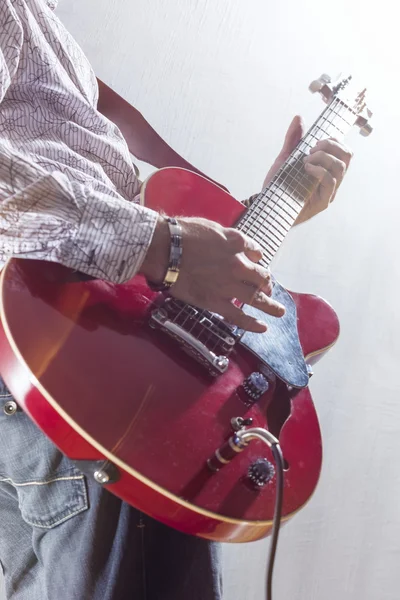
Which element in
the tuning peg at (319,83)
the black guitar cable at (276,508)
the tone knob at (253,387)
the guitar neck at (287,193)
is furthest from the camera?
the tuning peg at (319,83)

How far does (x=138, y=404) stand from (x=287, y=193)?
0.49m

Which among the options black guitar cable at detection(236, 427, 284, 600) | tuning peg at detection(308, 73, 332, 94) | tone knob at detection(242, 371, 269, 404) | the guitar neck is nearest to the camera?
black guitar cable at detection(236, 427, 284, 600)

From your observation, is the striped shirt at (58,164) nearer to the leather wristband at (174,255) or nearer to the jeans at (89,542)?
the leather wristband at (174,255)

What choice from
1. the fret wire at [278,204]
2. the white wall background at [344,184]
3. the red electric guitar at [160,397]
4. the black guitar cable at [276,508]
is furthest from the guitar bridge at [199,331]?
the white wall background at [344,184]

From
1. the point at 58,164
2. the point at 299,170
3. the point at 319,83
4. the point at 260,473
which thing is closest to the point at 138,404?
the point at 260,473

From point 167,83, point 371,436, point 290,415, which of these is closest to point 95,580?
point 290,415

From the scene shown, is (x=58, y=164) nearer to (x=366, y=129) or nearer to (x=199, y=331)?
(x=199, y=331)

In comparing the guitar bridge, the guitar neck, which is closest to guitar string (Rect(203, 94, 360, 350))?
the guitar neck

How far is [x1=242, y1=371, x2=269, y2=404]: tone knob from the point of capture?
55 centimetres

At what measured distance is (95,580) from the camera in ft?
1.59

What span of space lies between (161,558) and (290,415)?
0.22m

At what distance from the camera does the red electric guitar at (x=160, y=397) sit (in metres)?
0.44

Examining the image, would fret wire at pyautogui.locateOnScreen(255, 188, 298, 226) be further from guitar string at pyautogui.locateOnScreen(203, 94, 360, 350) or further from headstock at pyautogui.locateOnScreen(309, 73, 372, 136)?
headstock at pyautogui.locateOnScreen(309, 73, 372, 136)

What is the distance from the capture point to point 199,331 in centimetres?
56
